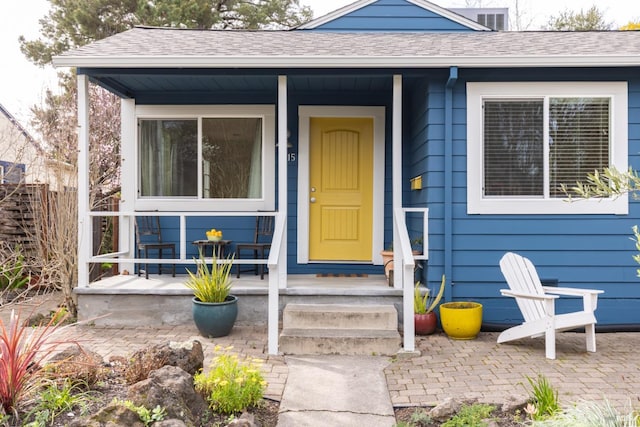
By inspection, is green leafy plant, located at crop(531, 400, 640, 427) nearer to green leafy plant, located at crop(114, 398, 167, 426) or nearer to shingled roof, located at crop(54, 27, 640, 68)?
green leafy plant, located at crop(114, 398, 167, 426)

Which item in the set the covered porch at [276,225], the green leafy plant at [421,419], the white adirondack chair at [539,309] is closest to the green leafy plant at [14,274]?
the covered porch at [276,225]

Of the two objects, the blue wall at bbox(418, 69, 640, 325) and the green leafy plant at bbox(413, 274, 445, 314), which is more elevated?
the blue wall at bbox(418, 69, 640, 325)

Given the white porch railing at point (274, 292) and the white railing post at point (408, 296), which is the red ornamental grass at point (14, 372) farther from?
the white railing post at point (408, 296)

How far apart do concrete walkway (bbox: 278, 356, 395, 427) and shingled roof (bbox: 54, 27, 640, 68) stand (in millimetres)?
2799

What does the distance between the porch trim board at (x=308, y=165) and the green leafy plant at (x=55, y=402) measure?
3932mm

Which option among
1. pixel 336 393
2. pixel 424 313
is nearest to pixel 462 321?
pixel 424 313

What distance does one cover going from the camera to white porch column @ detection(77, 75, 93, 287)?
540 cm

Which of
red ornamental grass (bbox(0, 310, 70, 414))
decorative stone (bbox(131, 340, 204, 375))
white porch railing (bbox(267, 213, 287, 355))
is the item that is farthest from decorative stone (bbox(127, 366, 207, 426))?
white porch railing (bbox(267, 213, 287, 355))

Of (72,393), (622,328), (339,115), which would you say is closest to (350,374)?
(72,393)

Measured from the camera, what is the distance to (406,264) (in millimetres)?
4605

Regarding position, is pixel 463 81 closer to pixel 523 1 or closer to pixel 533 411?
pixel 533 411

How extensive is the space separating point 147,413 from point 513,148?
14.0 ft

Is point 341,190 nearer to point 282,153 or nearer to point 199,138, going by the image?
point 282,153

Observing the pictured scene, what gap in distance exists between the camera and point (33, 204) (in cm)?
665
